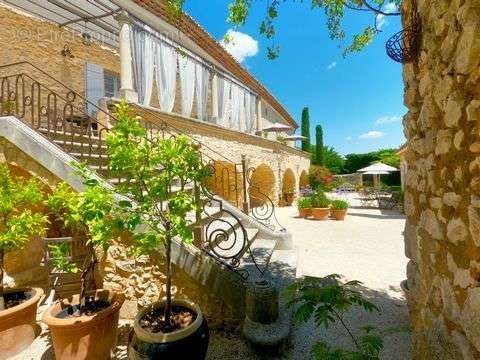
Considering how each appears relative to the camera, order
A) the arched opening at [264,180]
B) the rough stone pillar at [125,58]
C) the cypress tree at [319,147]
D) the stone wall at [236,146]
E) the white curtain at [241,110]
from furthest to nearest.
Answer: the cypress tree at [319,147] → the arched opening at [264,180] → the white curtain at [241,110] → the stone wall at [236,146] → the rough stone pillar at [125,58]

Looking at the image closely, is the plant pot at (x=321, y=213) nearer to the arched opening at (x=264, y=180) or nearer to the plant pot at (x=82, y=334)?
the arched opening at (x=264, y=180)

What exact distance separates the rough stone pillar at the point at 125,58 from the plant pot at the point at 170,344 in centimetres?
531

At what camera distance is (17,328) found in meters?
2.95

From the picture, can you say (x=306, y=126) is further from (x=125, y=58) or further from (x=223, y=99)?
(x=125, y=58)

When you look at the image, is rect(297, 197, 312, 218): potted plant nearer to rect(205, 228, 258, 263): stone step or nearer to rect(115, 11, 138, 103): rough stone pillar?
Answer: rect(205, 228, 258, 263): stone step

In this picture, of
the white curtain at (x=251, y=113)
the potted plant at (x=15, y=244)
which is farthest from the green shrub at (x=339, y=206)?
the potted plant at (x=15, y=244)

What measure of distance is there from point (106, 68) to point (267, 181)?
8771mm

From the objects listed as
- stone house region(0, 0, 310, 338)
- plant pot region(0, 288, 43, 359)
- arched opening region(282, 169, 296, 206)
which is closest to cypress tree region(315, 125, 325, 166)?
arched opening region(282, 169, 296, 206)

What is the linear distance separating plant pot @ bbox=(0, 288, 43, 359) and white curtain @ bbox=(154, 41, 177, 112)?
214 inches

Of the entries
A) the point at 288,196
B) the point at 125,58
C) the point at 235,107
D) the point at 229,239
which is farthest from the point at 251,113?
the point at 229,239

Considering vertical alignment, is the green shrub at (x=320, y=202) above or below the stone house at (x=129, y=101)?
below

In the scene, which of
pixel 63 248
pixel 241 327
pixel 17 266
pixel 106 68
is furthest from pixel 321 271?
pixel 106 68

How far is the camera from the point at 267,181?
13883mm

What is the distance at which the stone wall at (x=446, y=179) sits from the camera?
1.32 m
